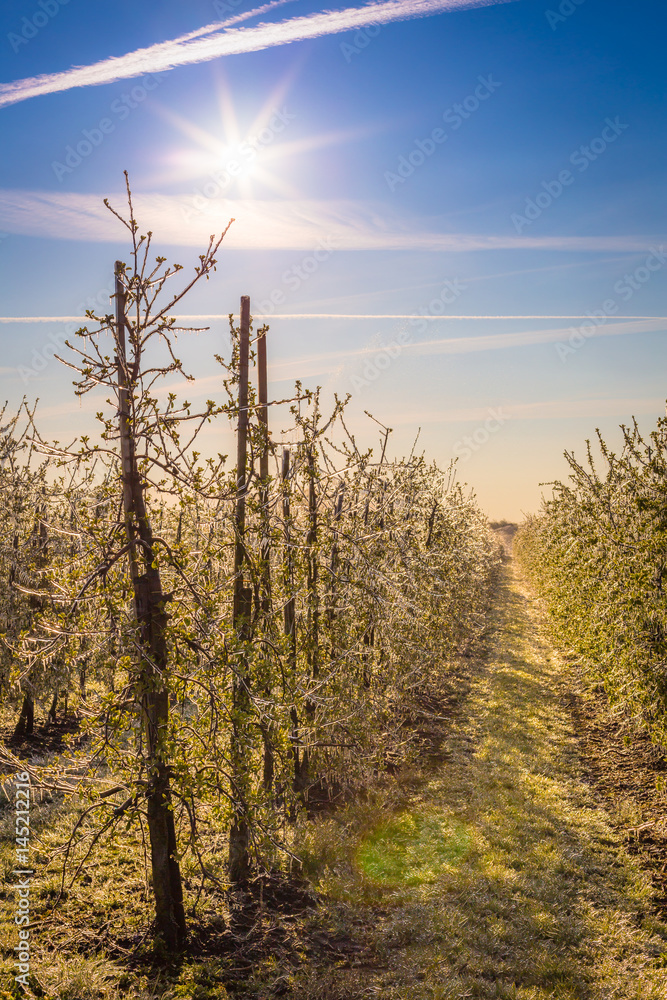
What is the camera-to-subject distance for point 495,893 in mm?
6547

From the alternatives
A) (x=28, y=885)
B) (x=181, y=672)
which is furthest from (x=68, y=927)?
(x=181, y=672)

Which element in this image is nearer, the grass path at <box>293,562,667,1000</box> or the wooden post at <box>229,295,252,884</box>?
the grass path at <box>293,562,667,1000</box>

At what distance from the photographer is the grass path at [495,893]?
5.26 m

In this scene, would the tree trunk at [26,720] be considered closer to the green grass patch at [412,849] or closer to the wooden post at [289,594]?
the wooden post at [289,594]

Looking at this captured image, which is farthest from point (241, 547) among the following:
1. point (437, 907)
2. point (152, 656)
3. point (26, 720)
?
point (26, 720)

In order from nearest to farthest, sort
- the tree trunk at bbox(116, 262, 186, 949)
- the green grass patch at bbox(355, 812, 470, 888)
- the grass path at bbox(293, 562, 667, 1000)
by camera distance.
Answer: the tree trunk at bbox(116, 262, 186, 949)
the grass path at bbox(293, 562, 667, 1000)
the green grass patch at bbox(355, 812, 470, 888)

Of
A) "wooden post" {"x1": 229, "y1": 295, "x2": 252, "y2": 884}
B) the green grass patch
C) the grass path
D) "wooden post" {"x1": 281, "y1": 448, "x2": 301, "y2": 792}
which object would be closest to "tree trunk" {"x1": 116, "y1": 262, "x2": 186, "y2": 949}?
"wooden post" {"x1": 229, "y1": 295, "x2": 252, "y2": 884}

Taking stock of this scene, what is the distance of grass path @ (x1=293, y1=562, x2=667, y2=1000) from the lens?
5262 mm

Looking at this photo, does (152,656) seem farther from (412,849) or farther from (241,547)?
(412,849)

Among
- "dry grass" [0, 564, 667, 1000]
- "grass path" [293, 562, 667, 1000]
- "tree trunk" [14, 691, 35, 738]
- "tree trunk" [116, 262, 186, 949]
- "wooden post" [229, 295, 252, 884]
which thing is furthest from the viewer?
"tree trunk" [14, 691, 35, 738]

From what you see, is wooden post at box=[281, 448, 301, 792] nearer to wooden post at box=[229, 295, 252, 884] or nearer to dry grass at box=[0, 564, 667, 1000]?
wooden post at box=[229, 295, 252, 884]

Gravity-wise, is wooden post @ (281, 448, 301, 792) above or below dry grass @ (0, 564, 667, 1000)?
above

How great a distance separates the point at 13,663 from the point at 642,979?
10.5 m

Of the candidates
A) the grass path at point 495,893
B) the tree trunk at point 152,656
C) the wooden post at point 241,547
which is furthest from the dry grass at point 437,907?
the wooden post at point 241,547
